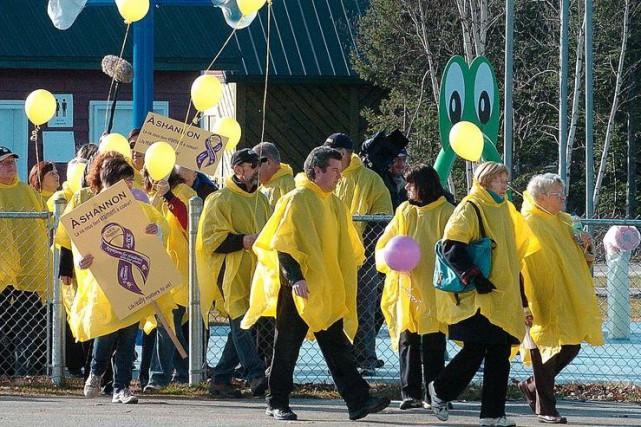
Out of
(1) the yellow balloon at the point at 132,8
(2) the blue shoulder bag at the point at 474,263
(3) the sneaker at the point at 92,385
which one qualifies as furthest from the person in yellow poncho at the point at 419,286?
(1) the yellow balloon at the point at 132,8

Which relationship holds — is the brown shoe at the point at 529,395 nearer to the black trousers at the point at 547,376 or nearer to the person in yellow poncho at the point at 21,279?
the black trousers at the point at 547,376

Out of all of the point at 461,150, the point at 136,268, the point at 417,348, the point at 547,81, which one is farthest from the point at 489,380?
the point at 547,81

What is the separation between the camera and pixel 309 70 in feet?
84.1

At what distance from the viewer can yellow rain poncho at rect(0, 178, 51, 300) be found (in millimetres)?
10570

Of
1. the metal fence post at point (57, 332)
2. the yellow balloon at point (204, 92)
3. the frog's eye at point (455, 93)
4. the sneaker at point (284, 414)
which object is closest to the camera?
the sneaker at point (284, 414)

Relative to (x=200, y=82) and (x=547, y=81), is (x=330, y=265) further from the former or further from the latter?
(x=547, y=81)

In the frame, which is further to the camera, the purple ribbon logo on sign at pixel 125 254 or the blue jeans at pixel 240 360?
the blue jeans at pixel 240 360

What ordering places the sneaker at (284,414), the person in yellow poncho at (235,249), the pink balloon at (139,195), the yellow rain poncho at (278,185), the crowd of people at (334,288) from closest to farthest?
the crowd of people at (334,288) < the sneaker at (284,414) < the pink balloon at (139,195) < the person in yellow poncho at (235,249) < the yellow rain poncho at (278,185)

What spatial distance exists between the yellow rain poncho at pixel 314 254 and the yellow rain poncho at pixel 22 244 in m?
2.50

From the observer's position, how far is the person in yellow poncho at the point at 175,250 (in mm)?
10047

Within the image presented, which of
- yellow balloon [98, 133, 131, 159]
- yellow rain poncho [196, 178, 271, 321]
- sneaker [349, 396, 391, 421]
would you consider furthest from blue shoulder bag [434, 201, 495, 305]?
yellow balloon [98, 133, 131, 159]

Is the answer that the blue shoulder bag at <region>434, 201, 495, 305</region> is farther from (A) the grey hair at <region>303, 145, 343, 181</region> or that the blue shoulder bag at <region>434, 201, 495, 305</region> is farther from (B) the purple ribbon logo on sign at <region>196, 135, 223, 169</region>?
(B) the purple ribbon logo on sign at <region>196, 135, 223, 169</region>

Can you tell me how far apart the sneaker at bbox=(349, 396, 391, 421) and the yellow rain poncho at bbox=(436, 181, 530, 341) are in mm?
622

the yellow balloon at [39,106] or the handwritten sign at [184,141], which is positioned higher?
the yellow balloon at [39,106]
